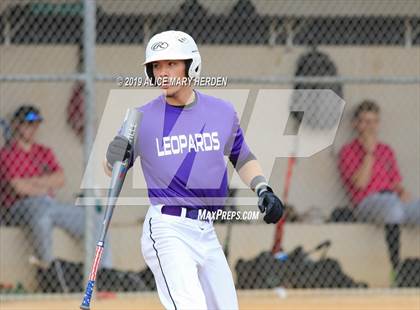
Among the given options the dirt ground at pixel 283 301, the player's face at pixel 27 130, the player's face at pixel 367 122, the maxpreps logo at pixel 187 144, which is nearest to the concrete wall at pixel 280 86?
the player's face at pixel 367 122

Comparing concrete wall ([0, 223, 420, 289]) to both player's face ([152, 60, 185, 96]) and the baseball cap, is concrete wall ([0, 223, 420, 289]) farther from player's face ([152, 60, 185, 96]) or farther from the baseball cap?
player's face ([152, 60, 185, 96])

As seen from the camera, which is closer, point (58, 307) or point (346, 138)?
point (58, 307)

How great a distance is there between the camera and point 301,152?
Result: 933cm

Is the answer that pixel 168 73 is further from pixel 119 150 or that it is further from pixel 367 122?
pixel 367 122

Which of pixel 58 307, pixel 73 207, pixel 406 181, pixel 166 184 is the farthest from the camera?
pixel 406 181

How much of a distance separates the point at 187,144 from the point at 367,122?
13.4 feet

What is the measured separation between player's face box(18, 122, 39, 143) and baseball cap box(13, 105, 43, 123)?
33 mm

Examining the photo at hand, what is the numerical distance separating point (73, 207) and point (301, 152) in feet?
6.59

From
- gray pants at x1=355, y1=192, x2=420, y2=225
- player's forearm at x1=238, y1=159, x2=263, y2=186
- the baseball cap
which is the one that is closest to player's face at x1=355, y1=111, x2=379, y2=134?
gray pants at x1=355, y1=192, x2=420, y2=225

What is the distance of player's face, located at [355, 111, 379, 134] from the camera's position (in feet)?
30.2

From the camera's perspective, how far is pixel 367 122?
362 inches

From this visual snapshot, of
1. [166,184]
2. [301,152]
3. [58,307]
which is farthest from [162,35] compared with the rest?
[301,152]

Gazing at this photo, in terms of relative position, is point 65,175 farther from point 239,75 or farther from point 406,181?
point 406,181

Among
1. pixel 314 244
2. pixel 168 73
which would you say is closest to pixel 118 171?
pixel 168 73
